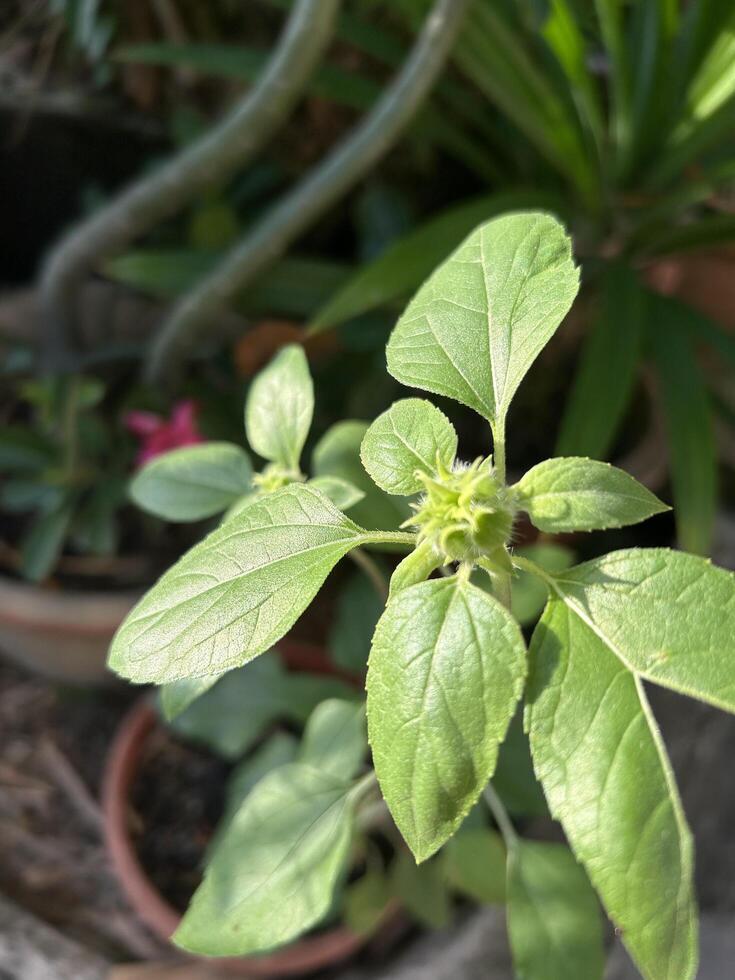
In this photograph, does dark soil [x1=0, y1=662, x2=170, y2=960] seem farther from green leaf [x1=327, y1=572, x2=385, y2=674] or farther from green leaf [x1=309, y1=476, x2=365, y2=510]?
green leaf [x1=309, y1=476, x2=365, y2=510]

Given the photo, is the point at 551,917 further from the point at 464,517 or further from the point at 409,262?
the point at 409,262

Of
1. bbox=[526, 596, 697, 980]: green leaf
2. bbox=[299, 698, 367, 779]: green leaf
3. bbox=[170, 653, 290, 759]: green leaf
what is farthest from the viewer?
bbox=[170, 653, 290, 759]: green leaf

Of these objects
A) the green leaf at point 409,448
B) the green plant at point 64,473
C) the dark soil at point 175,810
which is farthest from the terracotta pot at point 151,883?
the green leaf at point 409,448

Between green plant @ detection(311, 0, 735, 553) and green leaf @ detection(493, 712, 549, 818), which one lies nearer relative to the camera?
green leaf @ detection(493, 712, 549, 818)

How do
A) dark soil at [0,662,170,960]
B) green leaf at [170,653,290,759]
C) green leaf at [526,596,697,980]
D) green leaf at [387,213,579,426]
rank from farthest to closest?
dark soil at [0,662,170,960]
green leaf at [170,653,290,759]
green leaf at [387,213,579,426]
green leaf at [526,596,697,980]

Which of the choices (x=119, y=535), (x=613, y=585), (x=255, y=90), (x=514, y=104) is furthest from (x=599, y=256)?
(x=613, y=585)

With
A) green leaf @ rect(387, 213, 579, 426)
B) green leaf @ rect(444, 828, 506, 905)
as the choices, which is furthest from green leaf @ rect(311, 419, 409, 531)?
green leaf @ rect(444, 828, 506, 905)

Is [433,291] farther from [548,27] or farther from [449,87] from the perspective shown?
[449,87]
